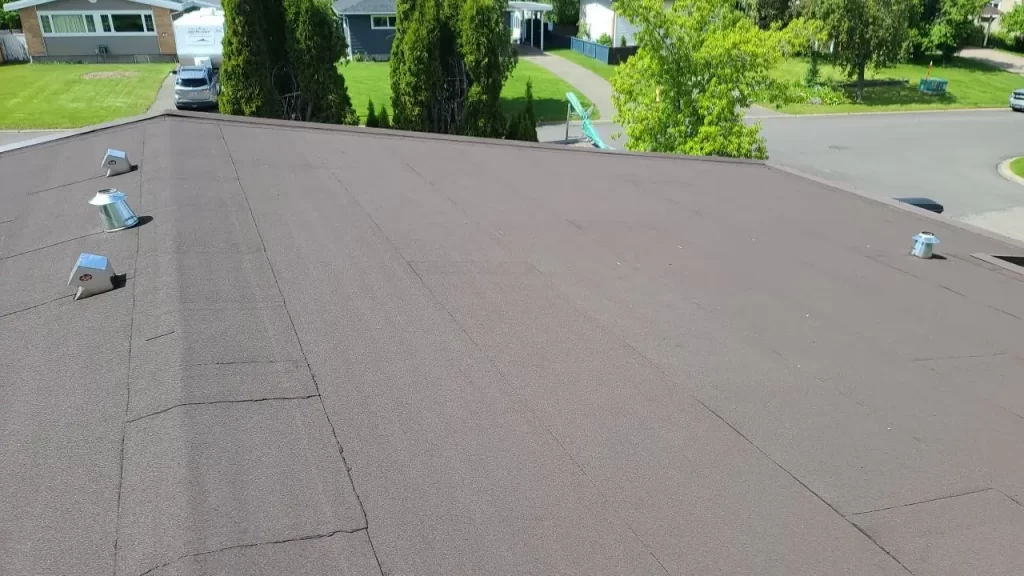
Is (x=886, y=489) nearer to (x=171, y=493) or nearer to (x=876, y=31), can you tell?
(x=171, y=493)

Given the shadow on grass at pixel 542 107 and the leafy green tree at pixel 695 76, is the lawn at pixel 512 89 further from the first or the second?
the leafy green tree at pixel 695 76

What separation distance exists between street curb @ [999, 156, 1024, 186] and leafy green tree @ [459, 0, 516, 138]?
20.1 metres

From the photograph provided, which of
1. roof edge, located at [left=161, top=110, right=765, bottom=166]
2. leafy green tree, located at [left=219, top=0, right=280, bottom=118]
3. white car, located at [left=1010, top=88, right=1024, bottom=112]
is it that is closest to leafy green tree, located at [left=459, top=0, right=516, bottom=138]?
leafy green tree, located at [left=219, top=0, right=280, bottom=118]

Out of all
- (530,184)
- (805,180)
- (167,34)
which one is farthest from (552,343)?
(167,34)

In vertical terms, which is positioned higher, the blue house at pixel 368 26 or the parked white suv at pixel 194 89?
the blue house at pixel 368 26

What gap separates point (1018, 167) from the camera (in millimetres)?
25891

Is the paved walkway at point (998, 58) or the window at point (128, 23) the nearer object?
the window at point (128, 23)

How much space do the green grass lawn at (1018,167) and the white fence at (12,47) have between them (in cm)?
5263

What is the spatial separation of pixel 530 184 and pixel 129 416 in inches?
231

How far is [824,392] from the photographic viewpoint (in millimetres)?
3879

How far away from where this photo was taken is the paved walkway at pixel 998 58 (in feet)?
160

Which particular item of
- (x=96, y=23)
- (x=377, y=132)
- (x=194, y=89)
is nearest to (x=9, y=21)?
(x=96, y=23)

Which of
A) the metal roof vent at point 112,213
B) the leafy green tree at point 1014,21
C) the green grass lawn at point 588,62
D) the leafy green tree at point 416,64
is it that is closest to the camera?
the metal roof vent at point 112,213

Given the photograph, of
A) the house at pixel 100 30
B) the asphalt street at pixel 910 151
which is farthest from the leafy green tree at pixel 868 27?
the house at pixel 100 30
